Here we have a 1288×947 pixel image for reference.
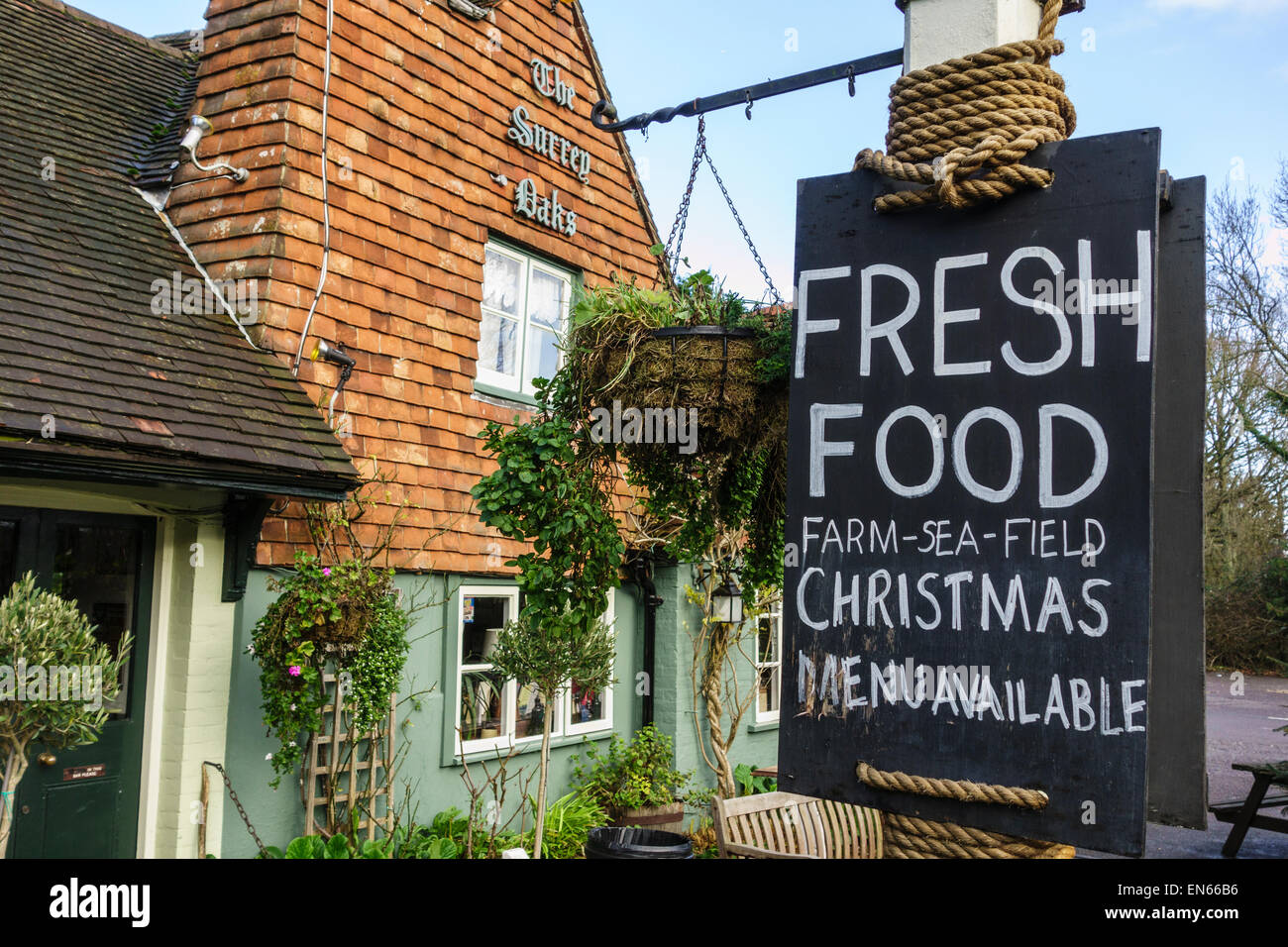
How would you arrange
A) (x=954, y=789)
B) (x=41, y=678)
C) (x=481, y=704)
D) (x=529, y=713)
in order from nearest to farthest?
(x=954, y=789) → (x=41, y=678) → (x=481, y=704) → (x=529, y=713)

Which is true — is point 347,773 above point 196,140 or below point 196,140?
below

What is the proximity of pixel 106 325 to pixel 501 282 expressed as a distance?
3220mm

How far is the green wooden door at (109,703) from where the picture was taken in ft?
16.6

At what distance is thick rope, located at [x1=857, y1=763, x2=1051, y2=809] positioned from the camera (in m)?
1.70

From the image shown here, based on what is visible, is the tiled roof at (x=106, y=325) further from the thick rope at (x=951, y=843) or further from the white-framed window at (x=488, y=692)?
the thick rope at (x=951, y=843)

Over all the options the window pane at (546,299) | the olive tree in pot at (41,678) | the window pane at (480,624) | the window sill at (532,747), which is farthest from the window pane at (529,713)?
the olive tree in pot at (41,678)

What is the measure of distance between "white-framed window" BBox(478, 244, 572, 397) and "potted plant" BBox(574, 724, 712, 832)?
3.15m

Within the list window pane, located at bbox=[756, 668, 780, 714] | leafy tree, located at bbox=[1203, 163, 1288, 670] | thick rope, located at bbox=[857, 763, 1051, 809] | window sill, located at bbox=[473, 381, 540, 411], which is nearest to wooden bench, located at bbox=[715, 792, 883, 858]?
window sill, located at bbox=[473, 381, 540, 411]

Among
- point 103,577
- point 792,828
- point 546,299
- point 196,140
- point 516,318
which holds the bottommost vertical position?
point 792,828

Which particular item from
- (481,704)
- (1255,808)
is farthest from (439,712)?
(1255,808)

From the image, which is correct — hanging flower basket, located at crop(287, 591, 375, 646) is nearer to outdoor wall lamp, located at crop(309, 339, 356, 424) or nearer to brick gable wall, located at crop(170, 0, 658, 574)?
brick gable wall, located at crop(170, 0, 658, 574)

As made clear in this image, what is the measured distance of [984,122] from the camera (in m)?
1.83

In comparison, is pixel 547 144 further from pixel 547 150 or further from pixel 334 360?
pixel 334 360
